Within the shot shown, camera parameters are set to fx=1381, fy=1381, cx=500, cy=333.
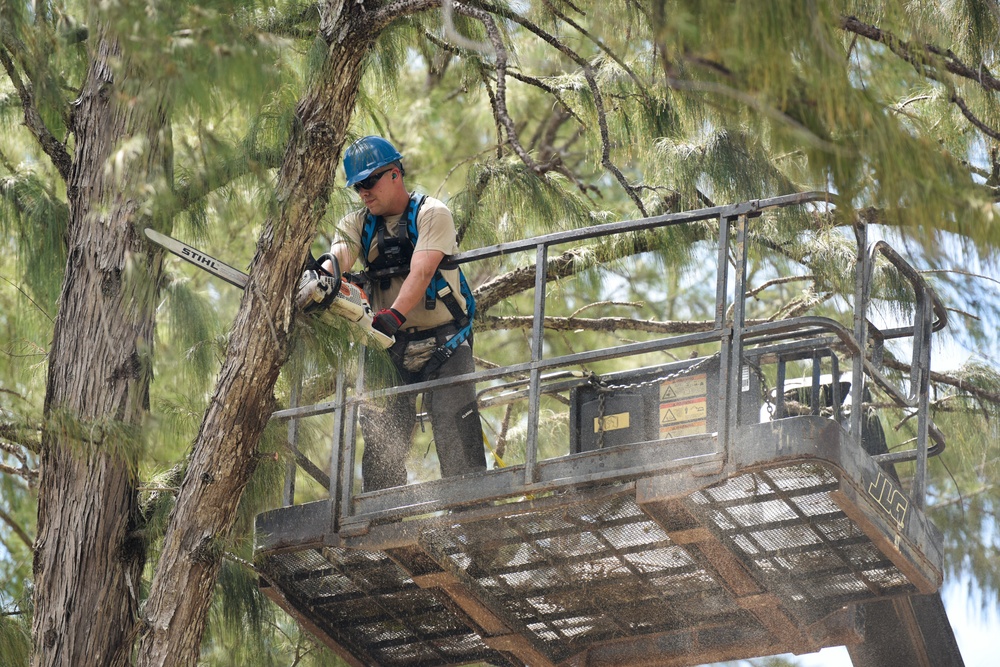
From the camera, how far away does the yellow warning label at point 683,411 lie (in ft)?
19.6

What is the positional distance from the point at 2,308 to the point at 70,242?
2560 mm

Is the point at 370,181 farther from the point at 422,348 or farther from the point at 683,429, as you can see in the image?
the point at 683,429

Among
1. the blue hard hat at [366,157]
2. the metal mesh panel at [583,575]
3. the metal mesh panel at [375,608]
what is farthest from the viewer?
the metal mesh panel at [375,608]

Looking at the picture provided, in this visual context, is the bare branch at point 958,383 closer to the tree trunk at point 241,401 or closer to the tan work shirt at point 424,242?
the tan work shirt at point 424,242

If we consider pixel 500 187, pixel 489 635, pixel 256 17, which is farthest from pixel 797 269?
pixel 256 17

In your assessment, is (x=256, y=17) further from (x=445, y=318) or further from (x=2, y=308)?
(x=2, y=308)

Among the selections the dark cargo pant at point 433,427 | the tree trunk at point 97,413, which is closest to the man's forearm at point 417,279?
the dark cargo pant at point 433,427

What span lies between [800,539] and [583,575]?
3.50 ft

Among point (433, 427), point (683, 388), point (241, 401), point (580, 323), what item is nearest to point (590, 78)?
point (683, 388)

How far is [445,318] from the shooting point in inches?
257

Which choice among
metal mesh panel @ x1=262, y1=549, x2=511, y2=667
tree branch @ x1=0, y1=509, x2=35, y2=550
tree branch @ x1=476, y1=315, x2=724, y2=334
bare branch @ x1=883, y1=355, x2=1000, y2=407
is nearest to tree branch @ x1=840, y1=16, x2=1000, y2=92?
tree branch @ x1=476, y1=315, x2=724, y2=334

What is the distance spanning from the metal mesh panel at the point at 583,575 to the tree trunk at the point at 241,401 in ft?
3.83

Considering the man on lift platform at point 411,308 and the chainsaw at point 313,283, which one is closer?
the chainsaw at point 313,283

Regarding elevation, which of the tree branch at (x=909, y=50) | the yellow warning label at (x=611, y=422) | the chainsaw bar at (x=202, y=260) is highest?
the tree branch at (x=909, y=50)
